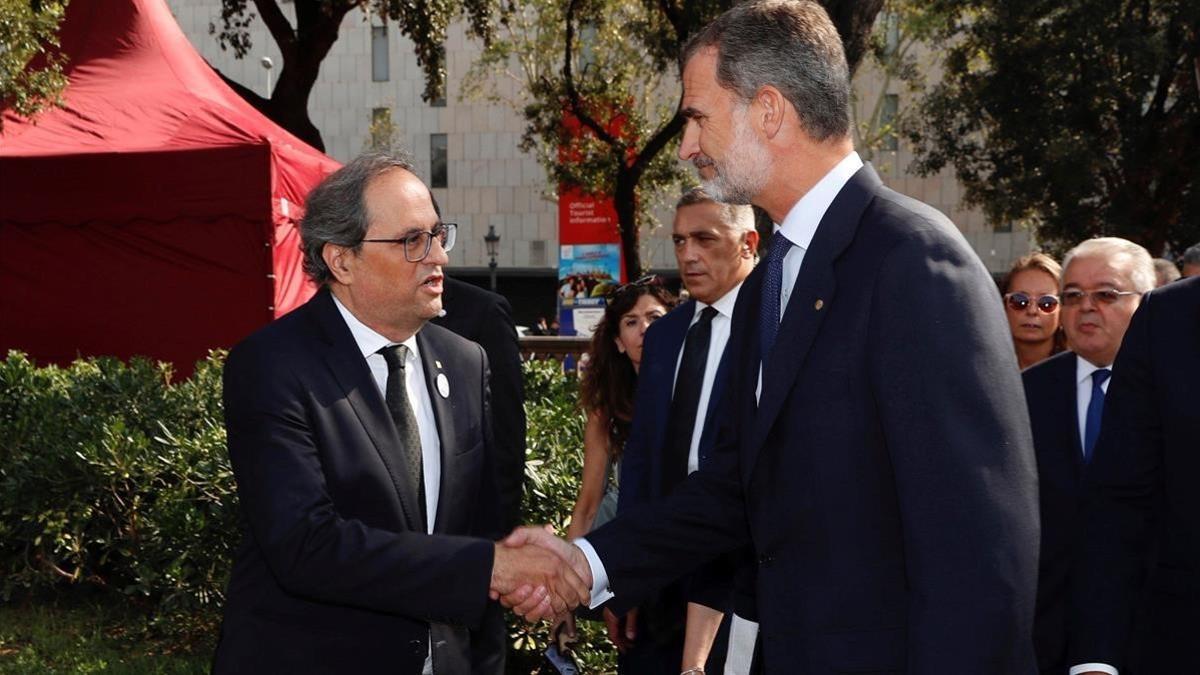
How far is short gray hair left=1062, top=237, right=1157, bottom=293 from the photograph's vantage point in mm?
4121

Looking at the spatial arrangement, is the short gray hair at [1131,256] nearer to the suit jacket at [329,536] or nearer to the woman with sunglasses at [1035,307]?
the woman with sunglasses at [1035,307]

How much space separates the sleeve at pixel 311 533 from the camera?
9.37 ft

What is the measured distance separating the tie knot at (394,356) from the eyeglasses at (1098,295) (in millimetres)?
2131

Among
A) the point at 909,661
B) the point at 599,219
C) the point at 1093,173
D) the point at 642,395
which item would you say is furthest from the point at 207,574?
the point at 599,219

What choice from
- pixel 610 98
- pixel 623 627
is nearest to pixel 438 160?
pixel 610 98

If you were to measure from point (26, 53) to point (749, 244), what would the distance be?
26.2 feet

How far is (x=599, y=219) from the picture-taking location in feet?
106

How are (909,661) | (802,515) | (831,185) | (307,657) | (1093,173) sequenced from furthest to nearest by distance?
1. (1093,173)
2. (307,657)
3. (831,185)
4. (802,515)
5. (909,661)

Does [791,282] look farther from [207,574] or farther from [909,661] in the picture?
[207,574]

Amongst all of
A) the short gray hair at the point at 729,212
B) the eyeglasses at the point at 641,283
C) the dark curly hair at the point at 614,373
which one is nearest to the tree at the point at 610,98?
the eyeglasses at the point at 641,283

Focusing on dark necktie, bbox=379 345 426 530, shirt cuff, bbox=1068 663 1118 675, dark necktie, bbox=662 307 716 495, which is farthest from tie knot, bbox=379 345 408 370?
shirt cuff, bbox=1068 663 1118 675

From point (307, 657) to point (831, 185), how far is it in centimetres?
152

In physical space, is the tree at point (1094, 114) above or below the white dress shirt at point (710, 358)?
above

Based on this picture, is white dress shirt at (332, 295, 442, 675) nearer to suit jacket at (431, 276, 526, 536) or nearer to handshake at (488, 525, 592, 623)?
handshake at (488, 525, 592, 623)
